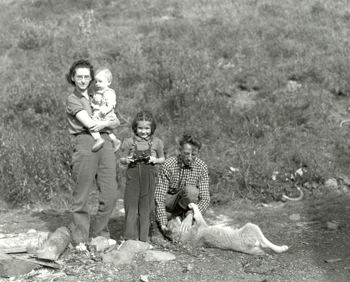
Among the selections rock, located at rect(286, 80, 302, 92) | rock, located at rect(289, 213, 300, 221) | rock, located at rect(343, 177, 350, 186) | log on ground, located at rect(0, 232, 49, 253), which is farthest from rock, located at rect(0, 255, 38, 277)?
rock, located at rect(286, 80, 302, 92)

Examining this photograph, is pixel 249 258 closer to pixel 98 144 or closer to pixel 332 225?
pixel 332 225

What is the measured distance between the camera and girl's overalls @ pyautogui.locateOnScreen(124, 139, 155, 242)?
5.19 m

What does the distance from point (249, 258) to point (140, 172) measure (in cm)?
125

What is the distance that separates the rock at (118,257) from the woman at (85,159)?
1.22ft

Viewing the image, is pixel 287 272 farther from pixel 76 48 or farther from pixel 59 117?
pixel 76 48

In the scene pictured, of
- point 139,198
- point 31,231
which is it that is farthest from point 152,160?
point 31,231

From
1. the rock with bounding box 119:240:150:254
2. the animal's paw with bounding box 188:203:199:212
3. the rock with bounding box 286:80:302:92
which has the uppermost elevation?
the rock with bounding box 286:80:302:92

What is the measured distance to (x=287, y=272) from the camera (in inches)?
182

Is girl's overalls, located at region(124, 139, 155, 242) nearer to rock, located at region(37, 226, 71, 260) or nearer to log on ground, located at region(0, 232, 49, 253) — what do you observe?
rock, located at region(37, 226, 71, 260)

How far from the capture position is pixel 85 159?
4891 mm

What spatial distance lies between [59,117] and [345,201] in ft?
15.6

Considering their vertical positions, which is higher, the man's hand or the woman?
the woman

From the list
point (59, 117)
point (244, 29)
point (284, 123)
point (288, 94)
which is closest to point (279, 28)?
point (244, 29)

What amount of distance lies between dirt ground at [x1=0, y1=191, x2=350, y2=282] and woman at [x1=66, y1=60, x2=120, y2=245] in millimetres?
350
